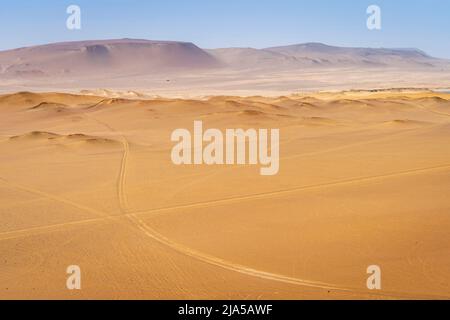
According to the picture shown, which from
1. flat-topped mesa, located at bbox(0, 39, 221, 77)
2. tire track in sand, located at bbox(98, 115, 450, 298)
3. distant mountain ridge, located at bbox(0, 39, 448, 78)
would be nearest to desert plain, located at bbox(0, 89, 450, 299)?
tire track in sand, located at bbox(98, 115, 450, 298)

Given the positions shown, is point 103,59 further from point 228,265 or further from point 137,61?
point 228,265

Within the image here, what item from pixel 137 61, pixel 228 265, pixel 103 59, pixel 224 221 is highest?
pixel 103 59

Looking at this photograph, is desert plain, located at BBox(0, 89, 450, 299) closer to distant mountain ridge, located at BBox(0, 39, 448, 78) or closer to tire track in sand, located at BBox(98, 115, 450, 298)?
tire track in sand, located at BBox(98, 115, 450, 298)

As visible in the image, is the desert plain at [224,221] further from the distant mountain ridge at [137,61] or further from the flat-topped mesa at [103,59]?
the flat-topped mesa at [103,59]

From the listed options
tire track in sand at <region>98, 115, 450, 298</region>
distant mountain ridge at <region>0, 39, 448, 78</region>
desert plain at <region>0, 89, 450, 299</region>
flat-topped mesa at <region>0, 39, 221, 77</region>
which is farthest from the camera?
distant mountain ridge at <region>0, 39, 448, 78</region>

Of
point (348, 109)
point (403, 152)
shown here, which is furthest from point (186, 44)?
point (403, 152)

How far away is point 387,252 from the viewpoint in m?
6.30

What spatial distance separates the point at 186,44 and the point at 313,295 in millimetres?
173559

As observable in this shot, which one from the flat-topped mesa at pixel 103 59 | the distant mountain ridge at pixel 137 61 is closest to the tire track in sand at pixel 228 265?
the distant mountain ridge at pixel 137 61

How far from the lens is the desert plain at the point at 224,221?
562 cm

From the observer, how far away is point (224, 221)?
7.81 meters

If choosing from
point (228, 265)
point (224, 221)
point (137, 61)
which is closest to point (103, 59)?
point (137, 61)

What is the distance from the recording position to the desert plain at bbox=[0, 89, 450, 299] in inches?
221

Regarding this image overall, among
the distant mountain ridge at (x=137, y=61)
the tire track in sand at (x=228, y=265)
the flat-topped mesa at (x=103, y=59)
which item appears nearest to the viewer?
the tire track in sand at (x=228, y=265)
